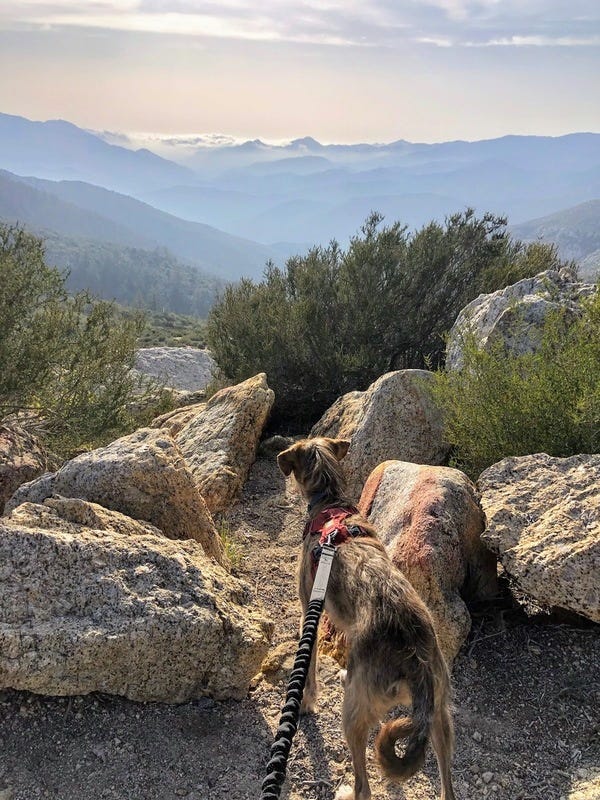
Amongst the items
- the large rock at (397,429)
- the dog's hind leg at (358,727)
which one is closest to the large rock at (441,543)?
the dog's hind leg at (358,727)

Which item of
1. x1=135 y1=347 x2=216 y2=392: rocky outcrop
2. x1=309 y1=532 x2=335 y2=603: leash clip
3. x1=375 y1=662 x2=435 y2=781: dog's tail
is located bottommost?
x1=135 y1=347 x2=216 y2=392: rocky outcrop

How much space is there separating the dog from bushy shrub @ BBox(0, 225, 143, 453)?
5410 millimetres

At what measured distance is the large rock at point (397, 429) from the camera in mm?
6602

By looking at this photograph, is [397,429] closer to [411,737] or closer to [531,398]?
[531,398]

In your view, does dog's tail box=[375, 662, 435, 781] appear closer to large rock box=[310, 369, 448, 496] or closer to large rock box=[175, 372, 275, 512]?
large rock box=[310, 369, 448, 496]

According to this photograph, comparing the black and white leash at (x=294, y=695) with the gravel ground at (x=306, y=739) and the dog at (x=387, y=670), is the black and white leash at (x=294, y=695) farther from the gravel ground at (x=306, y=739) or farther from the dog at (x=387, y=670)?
the gravel ground at (x=306, y=739)

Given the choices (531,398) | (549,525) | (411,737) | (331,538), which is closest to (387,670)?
(411,737)

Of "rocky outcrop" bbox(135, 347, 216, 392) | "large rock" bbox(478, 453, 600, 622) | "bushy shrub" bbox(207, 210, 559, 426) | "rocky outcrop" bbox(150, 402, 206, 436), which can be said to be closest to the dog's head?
"large rock" bbox(478, 453, 600, 622)

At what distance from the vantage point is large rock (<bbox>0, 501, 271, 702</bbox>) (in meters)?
3.05

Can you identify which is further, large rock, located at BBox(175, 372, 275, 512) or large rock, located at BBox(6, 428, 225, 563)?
large rock, located at BBox(175, 372, 275, 512)

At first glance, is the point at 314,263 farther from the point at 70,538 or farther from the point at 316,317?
the point at 70,538

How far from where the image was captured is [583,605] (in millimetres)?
3486

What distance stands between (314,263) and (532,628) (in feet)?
29.4

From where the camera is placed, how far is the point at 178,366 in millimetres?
17797
